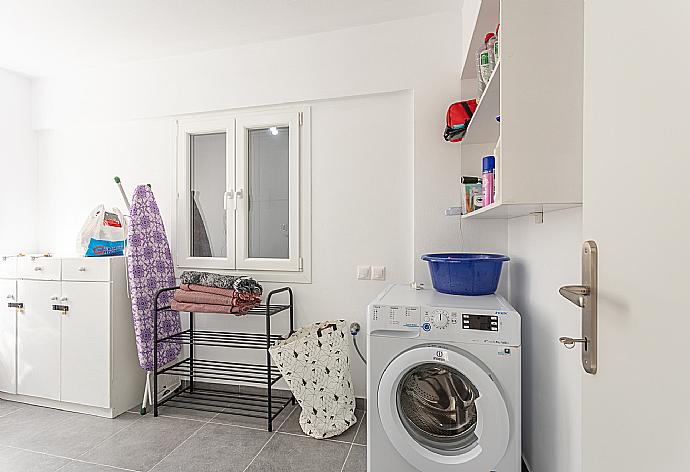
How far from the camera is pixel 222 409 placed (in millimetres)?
2773

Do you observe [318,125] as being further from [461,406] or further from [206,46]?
[461,406]

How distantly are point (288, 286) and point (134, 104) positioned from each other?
6.04ft

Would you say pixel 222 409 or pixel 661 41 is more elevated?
pixel 661 41

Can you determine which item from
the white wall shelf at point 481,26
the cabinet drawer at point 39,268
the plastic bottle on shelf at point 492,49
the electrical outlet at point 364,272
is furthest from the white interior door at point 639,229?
the cabinet drawer at point 39,268

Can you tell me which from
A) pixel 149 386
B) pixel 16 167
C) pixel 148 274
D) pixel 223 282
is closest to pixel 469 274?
pixel 223 282

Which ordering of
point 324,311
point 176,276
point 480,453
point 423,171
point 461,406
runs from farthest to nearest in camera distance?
point 176,276 < point 324,311 < point 423,171 < point 461,406 < point 480,453

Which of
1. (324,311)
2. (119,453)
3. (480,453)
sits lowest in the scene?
(119,453)

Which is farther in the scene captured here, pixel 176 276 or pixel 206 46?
pixel 176 276

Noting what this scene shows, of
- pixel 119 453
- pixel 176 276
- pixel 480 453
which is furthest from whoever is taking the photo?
pixel 176 276

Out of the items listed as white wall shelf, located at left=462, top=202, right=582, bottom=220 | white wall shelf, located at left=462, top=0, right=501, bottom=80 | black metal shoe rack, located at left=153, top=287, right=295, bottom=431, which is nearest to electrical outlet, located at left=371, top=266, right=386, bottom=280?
black metal shoe rack, located at left=153, top=287, right=295, bottom=431

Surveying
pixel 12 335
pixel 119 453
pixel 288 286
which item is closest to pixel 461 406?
pixel 288 286

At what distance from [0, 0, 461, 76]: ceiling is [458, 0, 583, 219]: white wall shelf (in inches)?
54.7

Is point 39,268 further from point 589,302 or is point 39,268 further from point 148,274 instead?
point 589,302

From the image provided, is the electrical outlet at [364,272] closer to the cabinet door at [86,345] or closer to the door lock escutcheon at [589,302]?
the cabinet door at [86,345]
